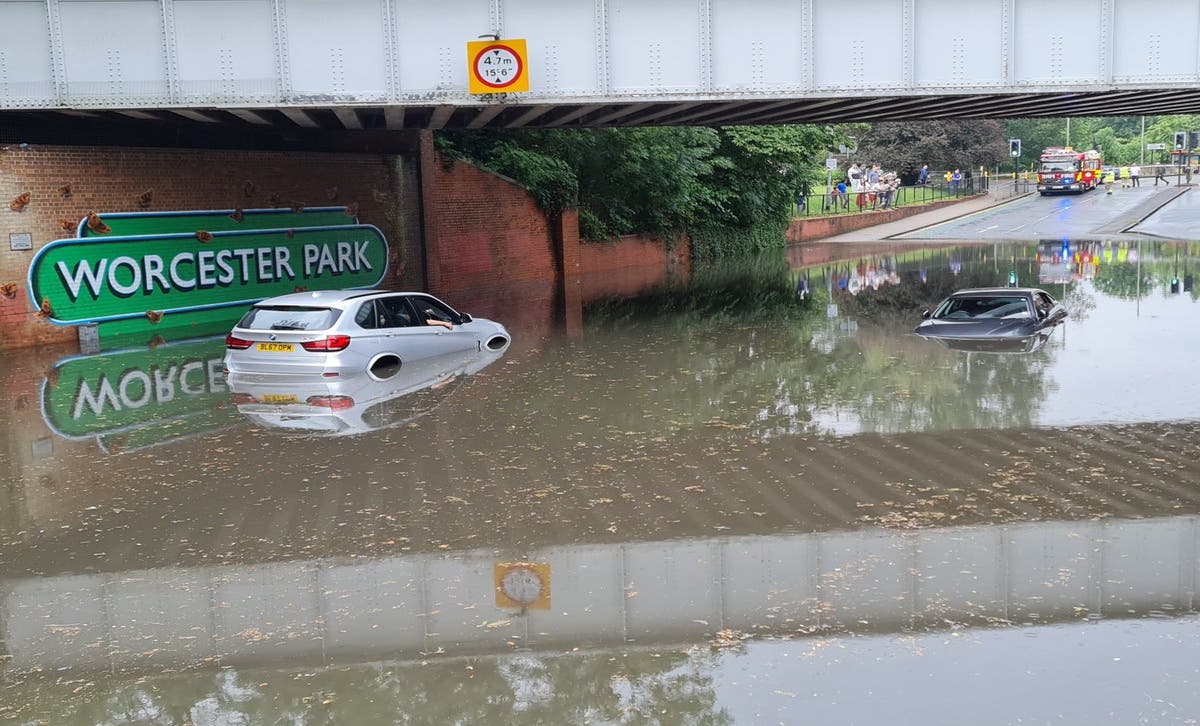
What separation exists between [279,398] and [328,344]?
1227 millimetres

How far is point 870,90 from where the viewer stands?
65.8 feet

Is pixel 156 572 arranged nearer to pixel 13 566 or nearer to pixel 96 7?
pixel 13 566

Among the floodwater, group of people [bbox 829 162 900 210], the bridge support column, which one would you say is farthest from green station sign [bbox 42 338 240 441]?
group of people [bbox 829 162 900 210]

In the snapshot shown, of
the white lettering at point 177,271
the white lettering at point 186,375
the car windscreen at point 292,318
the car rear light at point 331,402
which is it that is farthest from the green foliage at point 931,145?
the car rear light at point 331,402

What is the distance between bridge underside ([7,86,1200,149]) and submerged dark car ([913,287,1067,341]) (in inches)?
139

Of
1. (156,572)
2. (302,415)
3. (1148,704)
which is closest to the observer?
(1148,704)

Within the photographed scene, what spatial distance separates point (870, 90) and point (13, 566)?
16179 mm

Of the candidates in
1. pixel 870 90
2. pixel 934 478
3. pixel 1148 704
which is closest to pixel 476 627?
pixel 1148 704

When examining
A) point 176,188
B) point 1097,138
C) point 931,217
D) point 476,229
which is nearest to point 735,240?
point 476,229

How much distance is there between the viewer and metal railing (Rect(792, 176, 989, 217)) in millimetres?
69494

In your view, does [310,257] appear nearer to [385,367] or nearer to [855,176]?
[385,367]

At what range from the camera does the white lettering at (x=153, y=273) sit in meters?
22.1

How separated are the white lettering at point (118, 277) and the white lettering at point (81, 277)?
0.61 feet

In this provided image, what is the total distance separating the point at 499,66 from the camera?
19.2 metres
